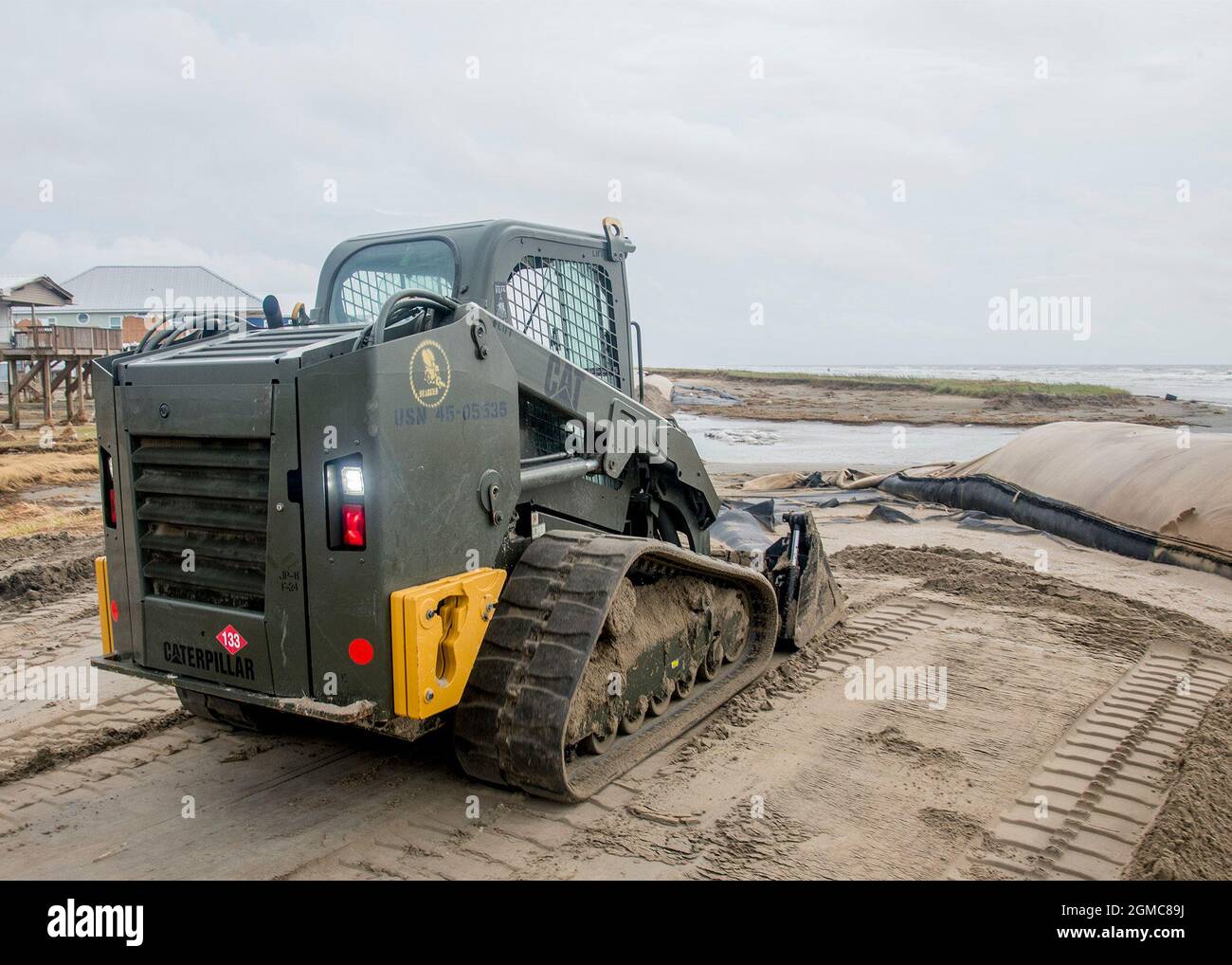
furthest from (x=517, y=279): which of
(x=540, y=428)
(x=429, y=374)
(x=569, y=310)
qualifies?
(x=429, y=374)

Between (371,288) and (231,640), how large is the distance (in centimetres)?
233

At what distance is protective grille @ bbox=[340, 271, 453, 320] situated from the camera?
5.30 meters

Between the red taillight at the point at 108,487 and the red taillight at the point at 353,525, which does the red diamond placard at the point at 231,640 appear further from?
the red taillight at the point at 108,487

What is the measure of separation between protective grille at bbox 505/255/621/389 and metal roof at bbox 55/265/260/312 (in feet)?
206

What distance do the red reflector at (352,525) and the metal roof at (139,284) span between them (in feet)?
212

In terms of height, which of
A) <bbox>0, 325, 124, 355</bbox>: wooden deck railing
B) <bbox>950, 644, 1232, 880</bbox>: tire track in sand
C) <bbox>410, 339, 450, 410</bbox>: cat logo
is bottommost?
<bbox>950, 644, 1232, 880</bbox>: tire track in sand

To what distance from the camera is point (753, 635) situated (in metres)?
6.27

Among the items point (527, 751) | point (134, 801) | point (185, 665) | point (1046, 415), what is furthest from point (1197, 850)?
point (1046, 415)

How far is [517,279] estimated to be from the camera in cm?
512

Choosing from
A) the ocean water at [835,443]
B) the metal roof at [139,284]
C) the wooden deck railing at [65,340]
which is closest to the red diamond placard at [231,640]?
the ocean water at [835,443]

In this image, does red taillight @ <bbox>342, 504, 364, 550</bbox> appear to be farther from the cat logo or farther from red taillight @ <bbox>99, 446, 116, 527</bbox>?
red taillight @ <bbox>99, 446, 116, 527</bbox>

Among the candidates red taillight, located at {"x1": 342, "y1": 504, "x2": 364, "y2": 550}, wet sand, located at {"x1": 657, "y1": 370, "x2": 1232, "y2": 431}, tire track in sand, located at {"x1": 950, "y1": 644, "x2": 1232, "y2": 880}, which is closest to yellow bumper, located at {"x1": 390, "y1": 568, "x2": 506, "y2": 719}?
red taillight, located at {"x1": 342, "y1": 504, "x2": 364, "y2": 550}

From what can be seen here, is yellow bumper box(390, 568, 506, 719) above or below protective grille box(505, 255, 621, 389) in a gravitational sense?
below

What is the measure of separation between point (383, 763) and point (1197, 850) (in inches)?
137
